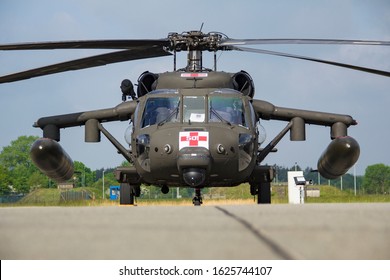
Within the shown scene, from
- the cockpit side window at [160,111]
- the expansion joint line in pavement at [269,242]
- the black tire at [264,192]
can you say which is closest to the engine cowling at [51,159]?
the cockpit side window at [160,111]

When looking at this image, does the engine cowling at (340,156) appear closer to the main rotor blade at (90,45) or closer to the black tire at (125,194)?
the main rotor blade at (90,45)

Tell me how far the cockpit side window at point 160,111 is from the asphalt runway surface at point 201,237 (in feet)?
23.0

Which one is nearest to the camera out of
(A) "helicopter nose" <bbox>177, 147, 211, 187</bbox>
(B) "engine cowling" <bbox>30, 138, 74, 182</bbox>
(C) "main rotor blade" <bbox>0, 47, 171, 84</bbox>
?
(A) "helicopter nose" <bbox>177, 147, 211, 187</bbox>

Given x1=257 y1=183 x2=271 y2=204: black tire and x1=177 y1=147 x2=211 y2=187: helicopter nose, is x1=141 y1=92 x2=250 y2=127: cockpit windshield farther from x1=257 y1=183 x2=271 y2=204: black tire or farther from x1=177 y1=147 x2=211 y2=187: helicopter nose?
x1=257 y1=183 x2=271 y2=204: black tire

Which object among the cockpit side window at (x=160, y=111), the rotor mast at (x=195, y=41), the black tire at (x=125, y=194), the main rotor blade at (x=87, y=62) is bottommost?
the black tire at (x=125, y=194)

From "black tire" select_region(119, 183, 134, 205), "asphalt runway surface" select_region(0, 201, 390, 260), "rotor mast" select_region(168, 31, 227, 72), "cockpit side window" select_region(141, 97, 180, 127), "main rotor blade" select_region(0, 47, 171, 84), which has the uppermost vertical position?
"rotor mast" select_region(168, 31, 227, 72)

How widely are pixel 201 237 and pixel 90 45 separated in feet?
26.8

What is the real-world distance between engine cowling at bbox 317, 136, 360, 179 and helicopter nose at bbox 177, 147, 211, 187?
3550 millimetres

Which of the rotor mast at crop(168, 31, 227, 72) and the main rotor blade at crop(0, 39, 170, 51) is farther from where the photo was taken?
the rotor mast at crop(168, 31, 227, 72)

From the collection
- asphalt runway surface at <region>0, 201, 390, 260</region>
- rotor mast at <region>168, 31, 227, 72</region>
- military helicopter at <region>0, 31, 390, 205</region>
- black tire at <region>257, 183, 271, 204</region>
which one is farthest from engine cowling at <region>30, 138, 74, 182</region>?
asphalt runway surface at <region>0, 201, 390, 260</region>

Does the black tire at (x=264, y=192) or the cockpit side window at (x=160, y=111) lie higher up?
the cockpit side window at (x=160, y=111)

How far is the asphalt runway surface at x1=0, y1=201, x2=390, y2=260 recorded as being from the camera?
237 centimetres

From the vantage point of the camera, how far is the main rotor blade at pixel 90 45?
955 cm
